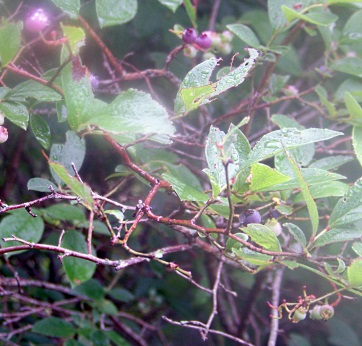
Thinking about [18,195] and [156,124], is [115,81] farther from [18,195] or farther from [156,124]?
[18,195]

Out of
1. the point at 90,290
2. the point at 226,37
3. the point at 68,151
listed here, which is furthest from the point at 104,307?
the point at 226,37

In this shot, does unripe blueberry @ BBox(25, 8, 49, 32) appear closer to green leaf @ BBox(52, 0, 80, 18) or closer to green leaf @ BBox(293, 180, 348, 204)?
green leaf @ BBox(52, 0, 80, 18)

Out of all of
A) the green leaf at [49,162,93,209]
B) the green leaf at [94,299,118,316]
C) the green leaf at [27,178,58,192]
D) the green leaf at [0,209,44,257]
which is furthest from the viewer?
the green leaf at [94,299,118,316]

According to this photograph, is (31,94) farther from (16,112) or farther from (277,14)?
(277,14)

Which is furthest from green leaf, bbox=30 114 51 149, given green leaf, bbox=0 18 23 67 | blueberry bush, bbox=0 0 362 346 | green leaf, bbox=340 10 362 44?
green leaf, bbox=340 10 362 44

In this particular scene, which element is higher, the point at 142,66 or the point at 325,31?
the point at 325,31

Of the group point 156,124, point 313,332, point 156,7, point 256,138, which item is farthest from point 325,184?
point 313,332

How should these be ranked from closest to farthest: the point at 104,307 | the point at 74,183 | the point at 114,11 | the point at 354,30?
the point at 74,183, the point at 114,11, the point at 354,30, the point at 104,307
